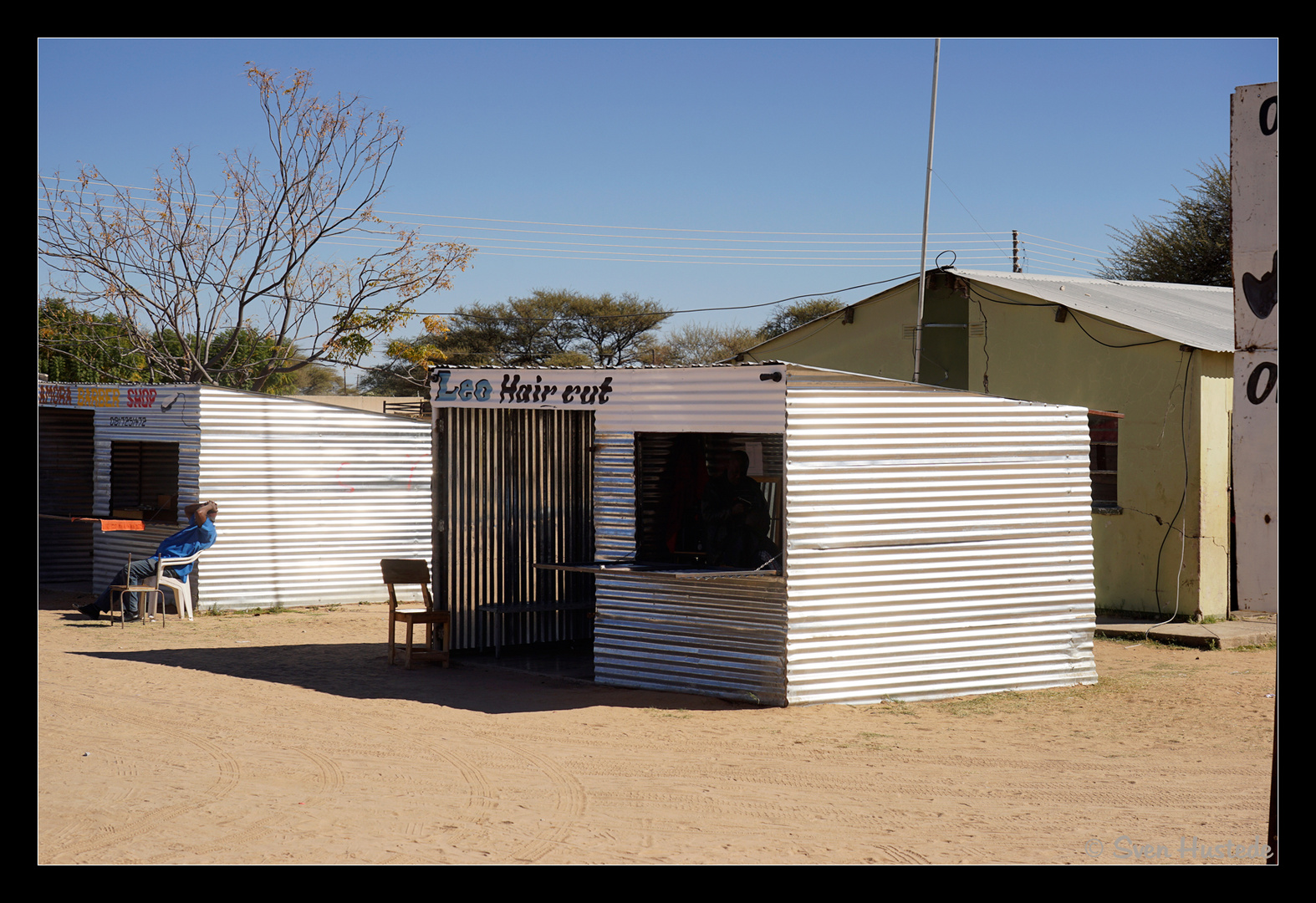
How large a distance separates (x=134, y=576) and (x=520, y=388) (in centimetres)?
615

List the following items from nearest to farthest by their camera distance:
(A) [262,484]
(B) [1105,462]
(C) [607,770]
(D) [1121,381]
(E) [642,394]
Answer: (C) [607,770], (E) [642,394], (D) [1121,381], (A) [262,484], (B) [1105,462]

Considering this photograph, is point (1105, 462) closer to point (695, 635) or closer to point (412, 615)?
point (695, 635)

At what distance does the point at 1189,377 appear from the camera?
555 inches

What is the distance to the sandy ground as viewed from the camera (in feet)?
19.6

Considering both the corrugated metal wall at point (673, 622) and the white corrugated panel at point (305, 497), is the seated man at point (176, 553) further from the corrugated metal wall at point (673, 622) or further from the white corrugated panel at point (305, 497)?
the corrugated metal wall at point (673, 622)

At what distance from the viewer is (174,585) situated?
1409 centimetres

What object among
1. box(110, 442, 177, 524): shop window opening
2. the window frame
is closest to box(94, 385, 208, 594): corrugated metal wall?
box(110, 442, 177, 524): shop window opening

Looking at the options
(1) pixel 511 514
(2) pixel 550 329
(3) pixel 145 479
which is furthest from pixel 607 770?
(2) pixel 550 329

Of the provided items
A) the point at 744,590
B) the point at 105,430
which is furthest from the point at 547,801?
the point at 105,430

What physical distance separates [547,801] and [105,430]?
37.8 feet

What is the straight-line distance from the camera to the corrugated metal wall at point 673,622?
368 inches

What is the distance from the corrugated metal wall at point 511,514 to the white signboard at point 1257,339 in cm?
799

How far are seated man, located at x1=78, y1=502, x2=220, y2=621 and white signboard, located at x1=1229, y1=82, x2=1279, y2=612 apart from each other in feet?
39.3

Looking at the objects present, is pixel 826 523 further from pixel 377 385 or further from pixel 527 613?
pixel 377 385
